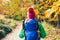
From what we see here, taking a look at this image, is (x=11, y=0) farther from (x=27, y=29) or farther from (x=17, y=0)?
(x=27, y=29)

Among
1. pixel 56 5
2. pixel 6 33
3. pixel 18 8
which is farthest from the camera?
pixel 18 8

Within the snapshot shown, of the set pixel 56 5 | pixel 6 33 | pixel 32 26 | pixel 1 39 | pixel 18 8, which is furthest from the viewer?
pixel 18 8

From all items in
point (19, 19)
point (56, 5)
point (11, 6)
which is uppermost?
point (56, 5)

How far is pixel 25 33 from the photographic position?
555cm

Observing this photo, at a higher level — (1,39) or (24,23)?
(24,23)

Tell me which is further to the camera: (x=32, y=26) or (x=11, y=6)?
(x=11, y=6)

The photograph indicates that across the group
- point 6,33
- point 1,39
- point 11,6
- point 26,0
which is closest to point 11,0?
point 11,6

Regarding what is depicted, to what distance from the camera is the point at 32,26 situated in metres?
5.54

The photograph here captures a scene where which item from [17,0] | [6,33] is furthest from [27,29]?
[17,0]

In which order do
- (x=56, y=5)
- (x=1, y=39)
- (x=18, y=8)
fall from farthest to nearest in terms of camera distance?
(x=18, y=8) < (x=1, y=39) < (x=56, y=5)

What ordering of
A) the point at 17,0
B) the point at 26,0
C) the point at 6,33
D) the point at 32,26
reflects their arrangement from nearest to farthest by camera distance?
1. the point at 32,26
2. the point at 6,33
3. the point at 26,0
4. the point at 17,0

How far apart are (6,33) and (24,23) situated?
8.41 meters

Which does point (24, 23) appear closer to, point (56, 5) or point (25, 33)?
point (25, 33)

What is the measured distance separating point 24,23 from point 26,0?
42.6ft
